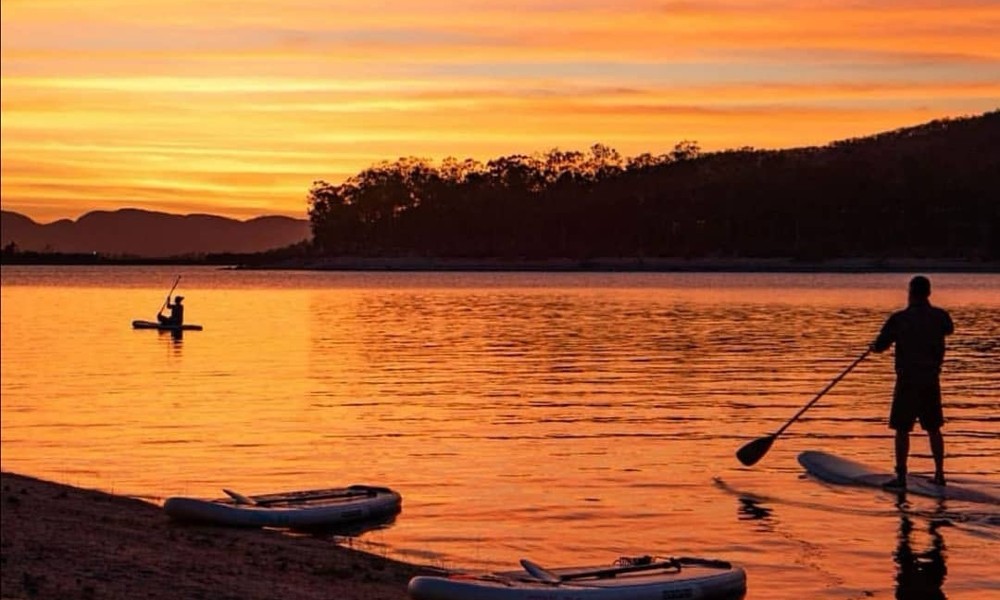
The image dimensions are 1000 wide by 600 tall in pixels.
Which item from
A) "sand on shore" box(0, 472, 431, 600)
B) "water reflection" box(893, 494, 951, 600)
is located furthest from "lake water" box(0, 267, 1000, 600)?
"sand on shore" box(0, 472, 431, 600)

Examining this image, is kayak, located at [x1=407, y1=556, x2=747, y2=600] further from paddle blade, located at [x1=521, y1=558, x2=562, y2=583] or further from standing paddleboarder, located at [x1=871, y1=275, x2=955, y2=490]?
standing paddleboarder, located at [x1=871, y1=275, x2=955, y2=490]

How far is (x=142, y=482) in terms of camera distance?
21000 mm

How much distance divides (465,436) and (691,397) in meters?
8.25

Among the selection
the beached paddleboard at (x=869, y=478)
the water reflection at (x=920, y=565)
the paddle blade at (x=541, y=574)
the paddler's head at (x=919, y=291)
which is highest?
the paddler's head at (x=919, y=291)

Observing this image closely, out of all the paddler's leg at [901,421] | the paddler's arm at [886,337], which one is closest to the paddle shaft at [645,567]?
the paddler's arm at [886,337]

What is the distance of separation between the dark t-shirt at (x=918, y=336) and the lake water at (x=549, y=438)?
1.61 m

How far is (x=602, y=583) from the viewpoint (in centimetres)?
1273

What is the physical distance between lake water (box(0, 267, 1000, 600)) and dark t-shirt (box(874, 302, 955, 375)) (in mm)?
1606

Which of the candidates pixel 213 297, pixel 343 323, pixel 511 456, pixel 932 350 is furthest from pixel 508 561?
pixel 213 297

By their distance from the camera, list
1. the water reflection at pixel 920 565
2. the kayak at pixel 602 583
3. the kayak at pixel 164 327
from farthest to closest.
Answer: the kayak at pixel 164 327, the water reflection at pixel 920 565, the kayak at pixel 602 583

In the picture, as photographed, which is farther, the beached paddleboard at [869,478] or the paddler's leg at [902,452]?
the paddler's leg at [902,452]

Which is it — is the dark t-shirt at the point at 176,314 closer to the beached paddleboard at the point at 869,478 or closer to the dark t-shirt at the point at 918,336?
the beached paddleboard at the point at 869,478

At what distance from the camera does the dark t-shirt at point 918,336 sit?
61.3ft

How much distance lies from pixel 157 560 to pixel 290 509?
3.39 meters
